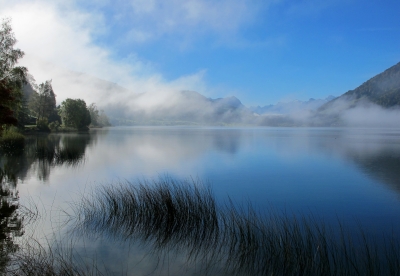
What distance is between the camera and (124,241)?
737 cm

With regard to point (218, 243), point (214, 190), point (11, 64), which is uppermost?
point (11, 64)

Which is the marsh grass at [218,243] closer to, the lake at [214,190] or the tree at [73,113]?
the lake at [214,190]

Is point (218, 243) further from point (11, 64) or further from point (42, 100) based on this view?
point (42, 100)

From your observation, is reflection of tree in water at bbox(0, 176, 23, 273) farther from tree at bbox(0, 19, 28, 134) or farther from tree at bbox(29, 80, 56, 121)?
tree at bbox(29, 80, 56, 121)

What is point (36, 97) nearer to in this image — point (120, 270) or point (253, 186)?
point (253, 186)

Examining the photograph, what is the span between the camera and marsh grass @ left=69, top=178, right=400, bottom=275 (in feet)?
19.5

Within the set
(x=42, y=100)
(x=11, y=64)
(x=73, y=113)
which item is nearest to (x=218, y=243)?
(x=11, y=64)

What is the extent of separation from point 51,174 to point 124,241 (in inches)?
443

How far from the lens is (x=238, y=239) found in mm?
7203

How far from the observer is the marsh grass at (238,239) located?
594cm

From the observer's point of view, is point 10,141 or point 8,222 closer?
point 8,222

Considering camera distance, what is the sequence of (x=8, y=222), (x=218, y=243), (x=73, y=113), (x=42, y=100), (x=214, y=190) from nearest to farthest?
(x=218, y=243)
(x=8, y=222)
(x=214, y=190)
(x=42, y=100)
(x=73, y=113)

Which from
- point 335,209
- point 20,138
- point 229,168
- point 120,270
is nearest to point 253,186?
point 335,209

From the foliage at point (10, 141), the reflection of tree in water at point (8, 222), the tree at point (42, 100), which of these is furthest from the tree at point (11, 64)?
the tree at point (42, 100)
